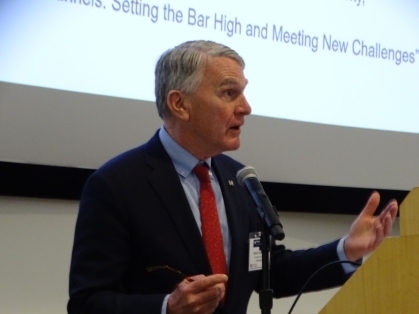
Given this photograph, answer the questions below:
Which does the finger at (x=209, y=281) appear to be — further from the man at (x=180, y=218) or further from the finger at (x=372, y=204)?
the finger at (x=372, y=204)

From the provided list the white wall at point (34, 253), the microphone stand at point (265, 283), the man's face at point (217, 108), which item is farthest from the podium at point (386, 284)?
the white wall at point (34, 253)

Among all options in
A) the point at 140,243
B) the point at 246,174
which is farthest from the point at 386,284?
the point at 140,243

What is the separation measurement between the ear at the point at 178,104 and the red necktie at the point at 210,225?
0.58 ft

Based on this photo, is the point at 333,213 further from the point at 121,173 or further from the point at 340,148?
the point at 121,173

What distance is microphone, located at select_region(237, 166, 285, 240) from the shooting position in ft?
5.35

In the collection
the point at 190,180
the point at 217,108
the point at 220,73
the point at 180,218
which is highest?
the point at 220,73

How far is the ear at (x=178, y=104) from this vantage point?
219 centimetres

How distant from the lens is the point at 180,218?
2.04 m

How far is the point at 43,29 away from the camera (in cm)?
266

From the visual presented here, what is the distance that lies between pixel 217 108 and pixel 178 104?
0.14m

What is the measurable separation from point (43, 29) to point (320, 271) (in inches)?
56.2

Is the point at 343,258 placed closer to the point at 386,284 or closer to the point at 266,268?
the point at 266,268

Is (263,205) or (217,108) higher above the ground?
(217,108)

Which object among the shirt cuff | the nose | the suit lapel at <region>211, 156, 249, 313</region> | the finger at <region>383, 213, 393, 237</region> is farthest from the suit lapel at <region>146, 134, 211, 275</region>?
the finger at <region>383, 213, 393, 237</region>
